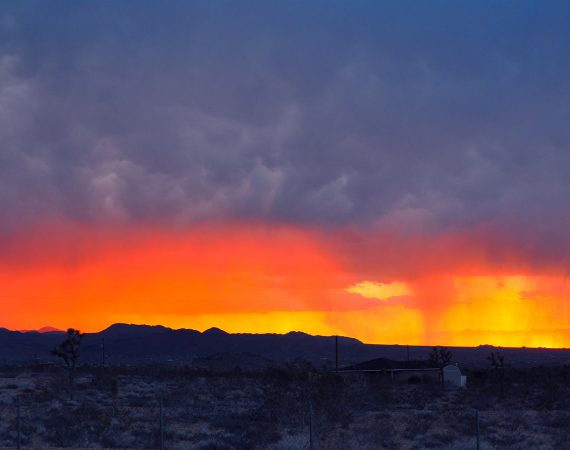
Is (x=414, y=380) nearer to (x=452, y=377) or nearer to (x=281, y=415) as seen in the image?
(x=452, y=377)

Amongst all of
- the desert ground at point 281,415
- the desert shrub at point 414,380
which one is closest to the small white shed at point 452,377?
the desert shrub at point 414,380

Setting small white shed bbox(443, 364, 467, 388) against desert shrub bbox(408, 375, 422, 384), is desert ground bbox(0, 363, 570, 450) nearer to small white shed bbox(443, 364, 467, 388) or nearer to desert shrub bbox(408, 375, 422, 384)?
small white shed bbox(443, 364, 467, 388)

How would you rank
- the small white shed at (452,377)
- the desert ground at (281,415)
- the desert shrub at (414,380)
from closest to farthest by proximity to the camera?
the desert ground at (281,415) < the small white shed at (452,377) < the desert shrub at (414,380)

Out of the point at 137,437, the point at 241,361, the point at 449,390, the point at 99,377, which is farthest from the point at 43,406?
the point at 241,361

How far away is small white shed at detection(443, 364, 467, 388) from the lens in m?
79.9

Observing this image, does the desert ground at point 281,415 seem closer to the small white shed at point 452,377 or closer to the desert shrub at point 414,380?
the small white shed at point 452,377

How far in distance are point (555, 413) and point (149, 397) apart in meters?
28.9

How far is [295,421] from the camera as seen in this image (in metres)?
39.8

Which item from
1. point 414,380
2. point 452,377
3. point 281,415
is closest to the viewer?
point 281,415

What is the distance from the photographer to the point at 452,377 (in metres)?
81.1

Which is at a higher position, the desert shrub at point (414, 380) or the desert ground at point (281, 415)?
the desert shrub at point (414, 380)

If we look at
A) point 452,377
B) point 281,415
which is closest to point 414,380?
point 452,377

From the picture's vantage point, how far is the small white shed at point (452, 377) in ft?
262

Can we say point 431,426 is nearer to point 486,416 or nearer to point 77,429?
point 486,416
